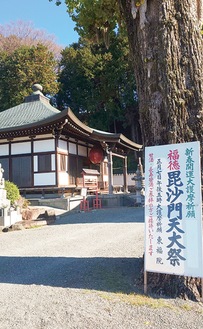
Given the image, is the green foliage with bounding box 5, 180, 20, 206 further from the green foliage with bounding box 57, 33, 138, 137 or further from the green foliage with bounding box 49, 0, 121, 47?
the green foliage with bounding box 57, 33, 138, 137

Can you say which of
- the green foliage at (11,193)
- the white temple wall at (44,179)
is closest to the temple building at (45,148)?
the white temple wall at (44,179)

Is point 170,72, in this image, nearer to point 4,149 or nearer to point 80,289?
point 80,289

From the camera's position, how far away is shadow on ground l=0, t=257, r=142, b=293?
3.69m

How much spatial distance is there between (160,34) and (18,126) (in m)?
10.8

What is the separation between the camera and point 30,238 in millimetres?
6895

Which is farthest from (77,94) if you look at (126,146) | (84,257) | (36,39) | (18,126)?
(84,257)

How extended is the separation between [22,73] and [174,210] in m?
22.6

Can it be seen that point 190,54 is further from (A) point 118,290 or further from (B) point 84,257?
(B) point 84,257

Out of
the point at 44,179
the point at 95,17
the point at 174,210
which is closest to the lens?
the point at 174,210

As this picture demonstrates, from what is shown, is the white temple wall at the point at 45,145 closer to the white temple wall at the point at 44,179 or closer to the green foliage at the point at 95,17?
the white temple wall at the point at 44,179

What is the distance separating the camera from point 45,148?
45.9ft

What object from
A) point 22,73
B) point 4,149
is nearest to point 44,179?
point 4,149

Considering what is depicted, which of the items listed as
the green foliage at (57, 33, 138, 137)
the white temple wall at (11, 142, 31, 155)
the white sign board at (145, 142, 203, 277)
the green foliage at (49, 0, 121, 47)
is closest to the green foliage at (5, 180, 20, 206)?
the white temple wall at (11, 142, 31, 155)

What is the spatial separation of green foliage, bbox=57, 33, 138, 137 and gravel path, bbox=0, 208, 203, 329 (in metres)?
20.7
